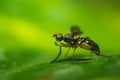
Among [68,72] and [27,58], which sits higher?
[27,58]

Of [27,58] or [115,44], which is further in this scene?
[115,44]

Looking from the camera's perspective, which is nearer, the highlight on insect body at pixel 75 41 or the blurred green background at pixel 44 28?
the blurred green background at pixel 44 28

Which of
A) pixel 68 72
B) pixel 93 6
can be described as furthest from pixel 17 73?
pixel 93 6

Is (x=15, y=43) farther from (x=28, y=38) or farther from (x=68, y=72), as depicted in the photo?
(x=68, y=72)

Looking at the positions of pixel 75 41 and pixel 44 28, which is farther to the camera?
pixel 44 28
